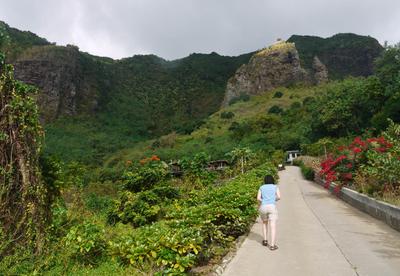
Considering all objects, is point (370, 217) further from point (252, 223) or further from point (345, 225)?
point (252, 223)

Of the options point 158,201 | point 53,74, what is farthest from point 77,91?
point 158,201

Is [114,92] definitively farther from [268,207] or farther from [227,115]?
[268,207]

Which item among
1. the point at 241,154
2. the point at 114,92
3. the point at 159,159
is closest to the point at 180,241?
the point at 159,159

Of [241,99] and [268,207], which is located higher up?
[241,99]

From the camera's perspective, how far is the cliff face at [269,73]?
119 meters

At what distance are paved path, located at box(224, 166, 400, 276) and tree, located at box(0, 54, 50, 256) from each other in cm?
364

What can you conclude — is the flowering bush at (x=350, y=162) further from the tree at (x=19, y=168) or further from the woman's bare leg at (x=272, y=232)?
the tree at (x=19, y=168)

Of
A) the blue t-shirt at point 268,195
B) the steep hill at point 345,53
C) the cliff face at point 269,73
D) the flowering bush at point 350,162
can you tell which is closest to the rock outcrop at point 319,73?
the cliff face at point 269,73

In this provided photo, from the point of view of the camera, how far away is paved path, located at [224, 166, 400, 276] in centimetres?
684

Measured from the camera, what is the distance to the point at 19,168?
697cm

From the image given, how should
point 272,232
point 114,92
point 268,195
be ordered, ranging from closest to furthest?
point 272,232, point 268,195, point 114,92

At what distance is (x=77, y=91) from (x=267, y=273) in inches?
4405

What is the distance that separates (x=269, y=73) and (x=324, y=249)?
11597 centimetres

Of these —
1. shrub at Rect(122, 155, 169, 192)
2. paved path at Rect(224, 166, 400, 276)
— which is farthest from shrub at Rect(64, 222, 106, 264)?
shrub at Rect(122, 155, 169, 192)
